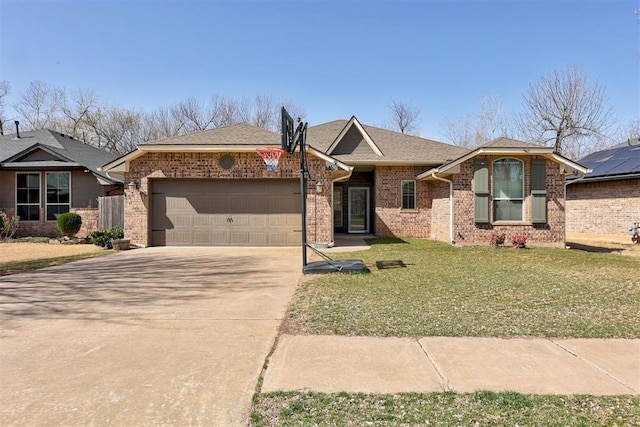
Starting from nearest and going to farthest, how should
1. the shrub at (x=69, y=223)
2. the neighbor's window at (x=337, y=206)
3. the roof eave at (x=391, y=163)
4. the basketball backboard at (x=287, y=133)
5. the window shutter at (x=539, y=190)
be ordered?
1. the basketball backboard at (x=287, y=133)
2. the window shutter at (x=539, y=190)
3. the shrub at (x=69, y=223)
4. the roof eave at (x=391, y=163)
5. the neighbor's window at (x=337, y=206)

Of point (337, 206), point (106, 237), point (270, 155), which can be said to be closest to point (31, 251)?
point (106, 237)

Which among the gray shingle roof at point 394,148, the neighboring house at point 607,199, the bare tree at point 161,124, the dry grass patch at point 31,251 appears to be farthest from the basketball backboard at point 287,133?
the bare tree at point 161,124

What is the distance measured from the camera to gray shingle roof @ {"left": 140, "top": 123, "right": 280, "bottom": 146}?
37.6ft

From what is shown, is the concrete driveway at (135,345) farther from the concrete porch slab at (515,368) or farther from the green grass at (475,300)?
the concrete porch slab at (515,368)

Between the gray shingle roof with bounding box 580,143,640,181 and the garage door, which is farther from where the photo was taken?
the gray shingle roof with bounding box 580,143,640,181

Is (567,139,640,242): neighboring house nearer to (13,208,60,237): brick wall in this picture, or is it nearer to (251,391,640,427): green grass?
(251,391,640,427): green grass

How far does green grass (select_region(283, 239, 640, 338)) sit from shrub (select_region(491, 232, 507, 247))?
2.62 m

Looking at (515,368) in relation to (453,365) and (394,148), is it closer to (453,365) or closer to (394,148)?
(453,365)

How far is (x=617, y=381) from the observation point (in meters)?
2.79

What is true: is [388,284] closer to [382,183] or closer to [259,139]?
[259,139]

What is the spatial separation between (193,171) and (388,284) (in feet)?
26.9

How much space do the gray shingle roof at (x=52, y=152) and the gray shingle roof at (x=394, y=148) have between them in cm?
975

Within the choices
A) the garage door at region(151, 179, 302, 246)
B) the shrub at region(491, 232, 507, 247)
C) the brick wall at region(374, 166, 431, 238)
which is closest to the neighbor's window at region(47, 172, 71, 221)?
the garage door at region(151, 179, 302, 246)

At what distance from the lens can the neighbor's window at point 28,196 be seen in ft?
49.9
